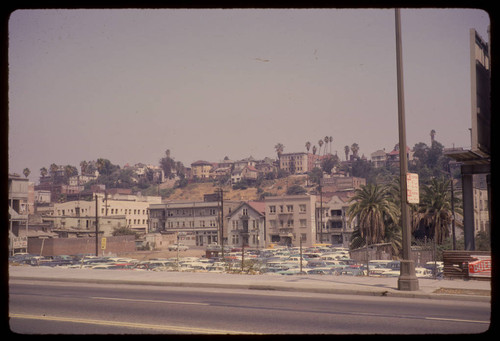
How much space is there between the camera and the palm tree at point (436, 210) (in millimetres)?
56219

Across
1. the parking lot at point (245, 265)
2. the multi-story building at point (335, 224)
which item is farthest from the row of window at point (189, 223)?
the parking lot at point (245, 265)

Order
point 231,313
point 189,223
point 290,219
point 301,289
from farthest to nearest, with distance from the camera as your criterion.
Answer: point 189,223
point 290,219
point 301,289
point 231,313

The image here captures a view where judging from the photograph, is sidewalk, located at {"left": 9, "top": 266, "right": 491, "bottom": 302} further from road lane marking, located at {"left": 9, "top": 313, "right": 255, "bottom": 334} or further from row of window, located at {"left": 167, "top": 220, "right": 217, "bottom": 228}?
row of window, located at {"left": 167, "top": 220, "right": 217, "bottom": 228}

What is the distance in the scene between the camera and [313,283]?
18391 mm

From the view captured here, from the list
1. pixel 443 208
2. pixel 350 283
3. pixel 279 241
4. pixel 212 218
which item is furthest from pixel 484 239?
pixel 212 218

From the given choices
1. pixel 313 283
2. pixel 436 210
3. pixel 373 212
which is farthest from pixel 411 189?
pixel 436 210

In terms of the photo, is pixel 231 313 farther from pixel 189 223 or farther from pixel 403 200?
pixel 189 223

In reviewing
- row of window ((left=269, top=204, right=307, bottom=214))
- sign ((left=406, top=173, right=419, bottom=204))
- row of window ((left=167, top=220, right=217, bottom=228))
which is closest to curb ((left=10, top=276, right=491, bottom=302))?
sign ((left=406, top=173, right=419, bottom=204))

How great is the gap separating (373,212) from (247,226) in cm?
5043

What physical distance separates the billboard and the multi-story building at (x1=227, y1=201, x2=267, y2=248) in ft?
288

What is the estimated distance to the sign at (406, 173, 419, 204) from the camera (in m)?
16.4

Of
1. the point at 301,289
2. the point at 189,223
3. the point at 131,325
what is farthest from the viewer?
the point at 189,223

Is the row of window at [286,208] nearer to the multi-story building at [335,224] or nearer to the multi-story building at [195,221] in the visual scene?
the multi-story building at [335,224]
